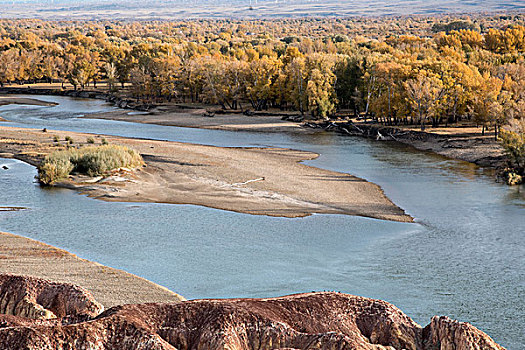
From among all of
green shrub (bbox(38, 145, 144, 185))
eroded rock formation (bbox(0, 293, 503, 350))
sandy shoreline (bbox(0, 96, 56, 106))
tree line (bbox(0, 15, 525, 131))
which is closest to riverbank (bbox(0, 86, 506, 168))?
tree line (bbox(0, 15, 525, 131))

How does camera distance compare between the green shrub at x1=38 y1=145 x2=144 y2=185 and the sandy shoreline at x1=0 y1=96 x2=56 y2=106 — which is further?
the sandy shoreline at x1=0 y1=96 x2=56 y2=106

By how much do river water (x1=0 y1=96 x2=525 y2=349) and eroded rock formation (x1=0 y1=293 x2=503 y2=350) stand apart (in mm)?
8998

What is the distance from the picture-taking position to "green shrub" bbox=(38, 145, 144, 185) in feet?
119

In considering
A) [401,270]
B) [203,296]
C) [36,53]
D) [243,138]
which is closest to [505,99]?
[243,138]

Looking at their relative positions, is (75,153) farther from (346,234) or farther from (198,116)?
(198,116)

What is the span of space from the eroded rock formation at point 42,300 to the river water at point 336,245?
922 centimetres

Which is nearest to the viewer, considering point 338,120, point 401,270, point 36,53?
point 401,270

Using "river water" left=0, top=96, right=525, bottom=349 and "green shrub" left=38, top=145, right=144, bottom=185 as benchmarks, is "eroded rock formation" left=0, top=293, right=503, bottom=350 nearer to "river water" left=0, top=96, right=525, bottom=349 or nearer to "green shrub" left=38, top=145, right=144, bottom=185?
"river water" left=0, top=96, right=525, bottom=349

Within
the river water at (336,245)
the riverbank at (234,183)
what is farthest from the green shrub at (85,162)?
the river water at (336,245)

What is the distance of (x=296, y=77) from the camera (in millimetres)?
67375

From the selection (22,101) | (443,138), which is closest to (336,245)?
(443,138)

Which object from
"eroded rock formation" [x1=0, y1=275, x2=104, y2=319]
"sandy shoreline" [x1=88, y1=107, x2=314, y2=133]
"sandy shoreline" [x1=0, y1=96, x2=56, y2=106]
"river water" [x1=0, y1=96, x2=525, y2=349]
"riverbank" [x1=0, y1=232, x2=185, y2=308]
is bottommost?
"river water" [x1=0, y1=96, x2=525, y2=349]

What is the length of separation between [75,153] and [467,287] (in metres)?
26.3

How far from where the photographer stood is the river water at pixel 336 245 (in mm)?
19875
